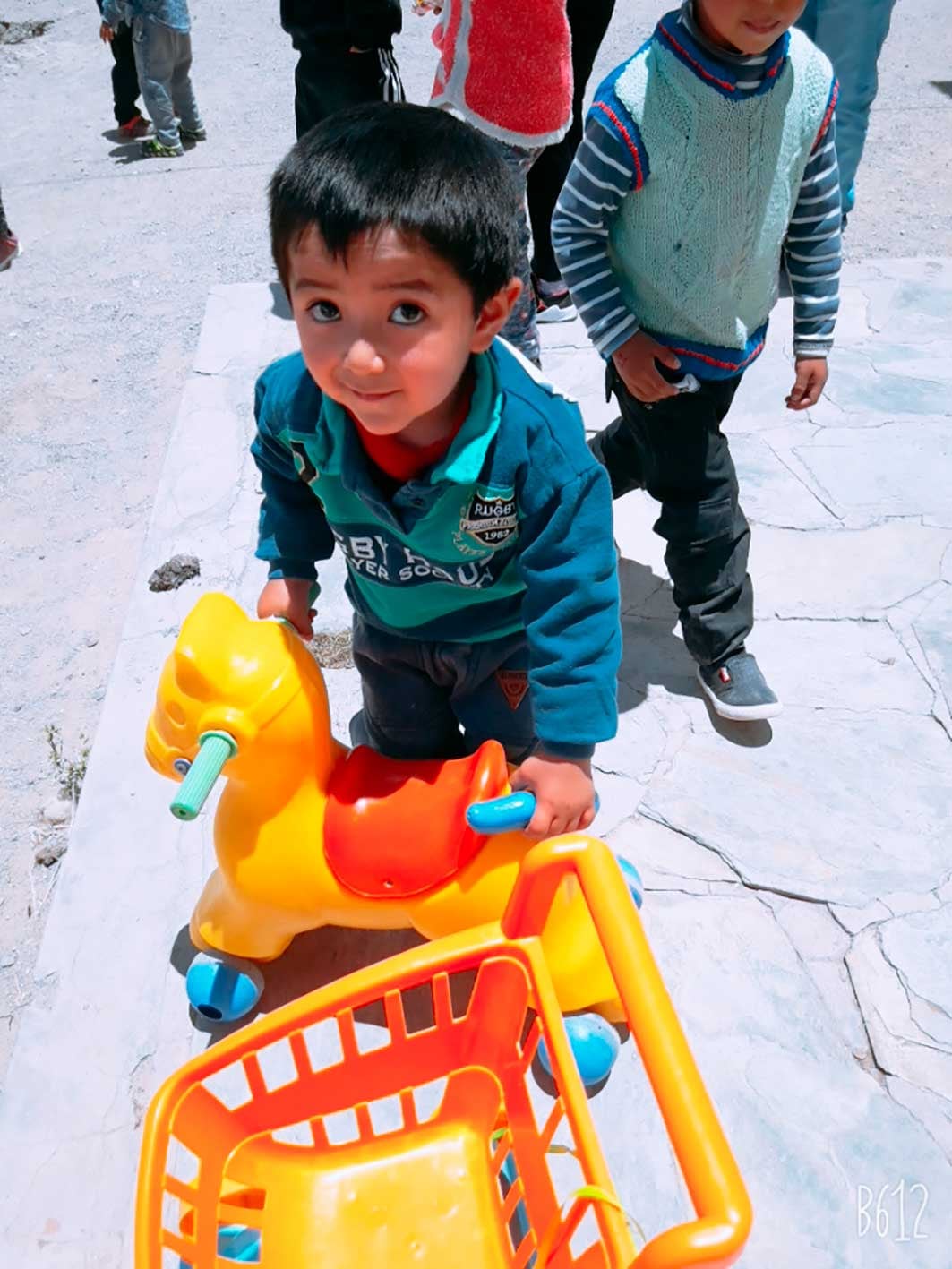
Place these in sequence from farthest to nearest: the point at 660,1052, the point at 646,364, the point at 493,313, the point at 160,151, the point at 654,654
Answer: the point at 160,151
the point at 654,654
the point at 646,364
the point at 493,313
the point at 660,1052

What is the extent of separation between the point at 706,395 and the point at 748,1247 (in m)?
1.14

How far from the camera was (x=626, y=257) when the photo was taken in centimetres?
158

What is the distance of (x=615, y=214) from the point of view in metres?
1.55

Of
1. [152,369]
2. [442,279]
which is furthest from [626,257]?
[152,369]

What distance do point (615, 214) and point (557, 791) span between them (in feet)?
2.87

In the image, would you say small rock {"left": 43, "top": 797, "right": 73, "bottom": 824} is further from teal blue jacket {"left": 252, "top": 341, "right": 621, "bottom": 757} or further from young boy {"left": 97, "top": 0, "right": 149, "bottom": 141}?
young boy {"left": 97, "top": 0, "right": 149, "bottom": 141}

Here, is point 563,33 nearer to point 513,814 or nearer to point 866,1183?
point 513,814

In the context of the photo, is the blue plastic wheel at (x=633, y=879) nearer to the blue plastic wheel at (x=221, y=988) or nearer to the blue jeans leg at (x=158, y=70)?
the blue plastic wheel at (x=221, y=988)

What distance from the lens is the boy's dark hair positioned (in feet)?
3.15

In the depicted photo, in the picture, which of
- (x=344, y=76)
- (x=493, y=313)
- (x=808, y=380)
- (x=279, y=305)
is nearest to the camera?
(x=493, y=313)

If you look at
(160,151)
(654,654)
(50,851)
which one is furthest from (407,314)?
(160,151)

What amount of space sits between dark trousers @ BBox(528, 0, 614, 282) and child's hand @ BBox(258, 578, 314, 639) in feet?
6.05

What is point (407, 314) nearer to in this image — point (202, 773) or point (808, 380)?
point (202, 773)

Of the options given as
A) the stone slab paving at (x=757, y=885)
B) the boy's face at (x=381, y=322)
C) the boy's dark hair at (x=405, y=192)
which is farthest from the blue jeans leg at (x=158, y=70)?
the boy's face at (x=381, y=322)
